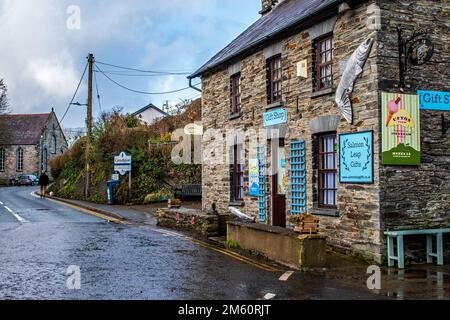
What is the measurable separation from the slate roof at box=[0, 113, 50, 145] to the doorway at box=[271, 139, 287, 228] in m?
63.3

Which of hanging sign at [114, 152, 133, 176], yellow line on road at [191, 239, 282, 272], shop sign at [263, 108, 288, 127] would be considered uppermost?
shop sign at [263, 108, 288, 127]

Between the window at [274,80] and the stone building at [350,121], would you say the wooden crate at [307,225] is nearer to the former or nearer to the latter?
the stone building at [350,121]

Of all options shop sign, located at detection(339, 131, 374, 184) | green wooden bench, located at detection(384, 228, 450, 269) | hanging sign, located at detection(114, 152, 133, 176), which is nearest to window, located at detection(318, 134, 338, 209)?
shop sign, located at detection(339, 131, 374, 184)

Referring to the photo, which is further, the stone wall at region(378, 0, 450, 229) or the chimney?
the chimney

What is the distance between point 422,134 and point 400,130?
708 millimetres

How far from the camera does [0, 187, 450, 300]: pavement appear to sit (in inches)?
316

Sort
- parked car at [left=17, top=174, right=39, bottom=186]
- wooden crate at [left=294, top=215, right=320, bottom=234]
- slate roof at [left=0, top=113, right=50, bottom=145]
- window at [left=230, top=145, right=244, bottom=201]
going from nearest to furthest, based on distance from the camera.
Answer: wooden crate at [left=294, top=215, right=320, bottom=234] → window at [left=230, top=145, right=244, bottom=201] → parked car at [left=17, top=174, right=39, bottom=186] → slate roof at [left=0, top=113, right=50, bottom=145]

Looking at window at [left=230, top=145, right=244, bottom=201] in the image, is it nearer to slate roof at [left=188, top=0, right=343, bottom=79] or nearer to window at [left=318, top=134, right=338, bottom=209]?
slate roof at [left=188, top=0, right=343, bottom=79]

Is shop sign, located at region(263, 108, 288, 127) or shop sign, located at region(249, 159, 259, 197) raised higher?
shop sign, located at region(263, 108, 288, 127)

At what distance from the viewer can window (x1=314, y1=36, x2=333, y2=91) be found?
42.6 feet

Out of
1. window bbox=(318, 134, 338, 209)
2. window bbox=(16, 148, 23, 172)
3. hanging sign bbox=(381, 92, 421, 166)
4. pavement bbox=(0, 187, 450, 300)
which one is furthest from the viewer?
window bbox=(16, 148, 23, 172)

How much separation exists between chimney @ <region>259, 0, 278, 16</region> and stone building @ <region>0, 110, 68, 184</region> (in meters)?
56.7

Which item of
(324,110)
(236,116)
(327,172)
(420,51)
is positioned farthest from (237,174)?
(420,51)
